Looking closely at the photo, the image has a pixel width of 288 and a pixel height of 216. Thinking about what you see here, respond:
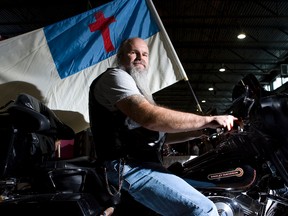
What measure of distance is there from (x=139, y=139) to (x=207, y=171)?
486mm

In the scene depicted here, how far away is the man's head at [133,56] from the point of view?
92.8 inches

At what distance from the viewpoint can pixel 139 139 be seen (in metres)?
2.10

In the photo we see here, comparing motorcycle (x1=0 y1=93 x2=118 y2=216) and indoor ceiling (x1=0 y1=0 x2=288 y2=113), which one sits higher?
indoor ceiling (x1=0 y1=0 x2=288 y2=113)

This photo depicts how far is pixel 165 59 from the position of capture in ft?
13.0

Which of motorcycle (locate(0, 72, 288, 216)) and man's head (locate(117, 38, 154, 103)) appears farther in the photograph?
man's head (locate(117, 38, 154, 103))

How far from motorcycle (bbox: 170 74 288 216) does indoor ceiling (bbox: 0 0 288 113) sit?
8123mm

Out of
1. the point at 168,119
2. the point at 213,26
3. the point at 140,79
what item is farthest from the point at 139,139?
the point at 213,26

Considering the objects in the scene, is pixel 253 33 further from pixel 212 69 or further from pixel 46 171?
pixel 46 171

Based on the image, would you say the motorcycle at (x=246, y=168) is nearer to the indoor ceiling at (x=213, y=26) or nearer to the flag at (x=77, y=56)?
the flag at (x=77, y=56)

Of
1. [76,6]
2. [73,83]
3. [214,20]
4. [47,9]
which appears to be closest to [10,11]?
[47,9]

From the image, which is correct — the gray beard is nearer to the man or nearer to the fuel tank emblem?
the man

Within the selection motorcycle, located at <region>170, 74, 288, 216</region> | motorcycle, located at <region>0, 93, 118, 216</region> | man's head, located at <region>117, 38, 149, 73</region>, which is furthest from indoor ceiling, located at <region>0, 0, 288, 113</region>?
motorcycle, located at <region>0, 93, 118, 216</region>

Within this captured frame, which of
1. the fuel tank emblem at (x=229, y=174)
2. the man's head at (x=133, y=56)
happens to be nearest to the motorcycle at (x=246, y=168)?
the fuel tank emblem at (x=229, y=174)

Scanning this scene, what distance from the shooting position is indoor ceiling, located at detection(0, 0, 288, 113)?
35.1 feet
